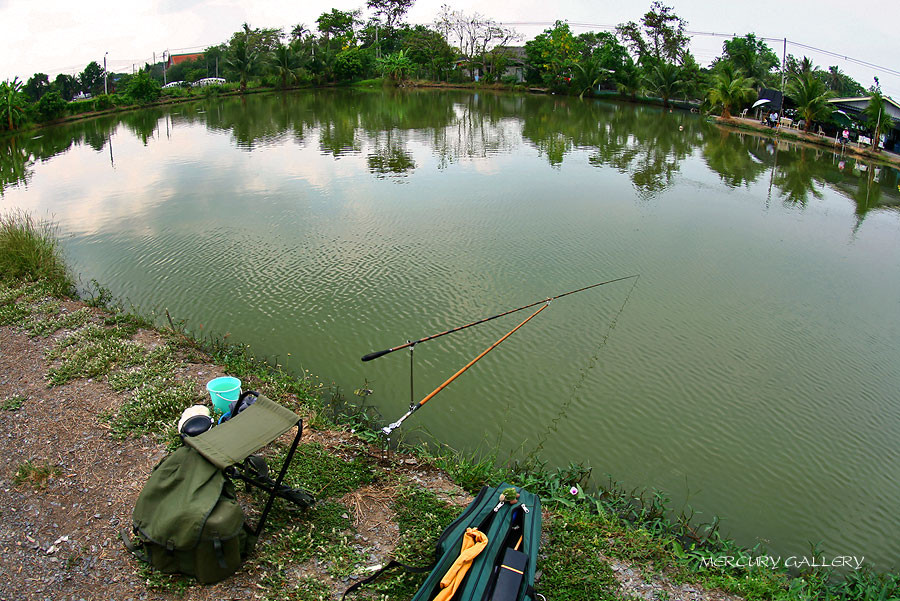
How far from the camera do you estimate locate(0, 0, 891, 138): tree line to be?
92.6 feet

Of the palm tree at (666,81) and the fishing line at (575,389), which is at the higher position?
the palm tree at (666,81)

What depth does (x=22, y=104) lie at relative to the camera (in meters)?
19.2

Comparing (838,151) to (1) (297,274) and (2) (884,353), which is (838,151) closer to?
(2) (884,353)

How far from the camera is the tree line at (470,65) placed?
28.2 metres

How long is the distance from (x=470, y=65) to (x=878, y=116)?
2791 centimetres

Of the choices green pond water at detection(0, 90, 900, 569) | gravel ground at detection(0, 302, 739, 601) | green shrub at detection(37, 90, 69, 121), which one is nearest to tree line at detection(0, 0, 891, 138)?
green shrub at detection(37, 90, 69, 121)

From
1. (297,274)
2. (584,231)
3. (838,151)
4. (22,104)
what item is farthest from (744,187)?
(22,104)

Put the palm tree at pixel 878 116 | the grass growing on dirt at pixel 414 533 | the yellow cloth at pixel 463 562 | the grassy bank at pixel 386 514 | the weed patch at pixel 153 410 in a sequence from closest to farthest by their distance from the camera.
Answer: the yellow cloth at pixel 463 562 < the grass growing on dirt at pixel 414 533 < the grassy bank at pixel 386 514 < the weed patch at pixel 153 410 < the palm tree at pixel 878 116

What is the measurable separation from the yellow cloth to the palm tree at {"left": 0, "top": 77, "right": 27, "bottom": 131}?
22.2m

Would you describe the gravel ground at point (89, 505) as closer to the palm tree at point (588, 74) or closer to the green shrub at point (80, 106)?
the green shrub at point (80, 106)

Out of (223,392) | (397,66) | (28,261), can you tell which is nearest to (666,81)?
(397,66)

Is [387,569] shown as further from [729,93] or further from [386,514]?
[729,93]

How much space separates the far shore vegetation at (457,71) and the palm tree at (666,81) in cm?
7

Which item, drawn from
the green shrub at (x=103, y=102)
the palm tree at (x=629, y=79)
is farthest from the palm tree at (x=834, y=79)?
the green shrub at (x=103, y=102)
